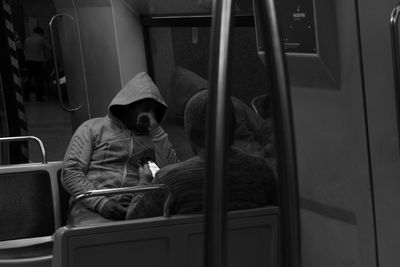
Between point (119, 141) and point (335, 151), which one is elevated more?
point (335, 151)

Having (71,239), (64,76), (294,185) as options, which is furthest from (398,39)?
(64,76)

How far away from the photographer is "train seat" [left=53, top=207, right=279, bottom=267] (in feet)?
8.77

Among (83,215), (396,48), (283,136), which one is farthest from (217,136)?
(83,215)

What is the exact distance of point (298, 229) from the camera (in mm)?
1059

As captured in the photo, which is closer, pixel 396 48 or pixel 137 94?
pixel 396 48

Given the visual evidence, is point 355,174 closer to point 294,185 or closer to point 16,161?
point 294,185

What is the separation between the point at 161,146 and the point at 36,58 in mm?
2165

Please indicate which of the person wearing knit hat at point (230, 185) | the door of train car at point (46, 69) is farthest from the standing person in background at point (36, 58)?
the person wearing knit hat at point (230, 185)

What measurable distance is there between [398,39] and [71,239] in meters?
1.26

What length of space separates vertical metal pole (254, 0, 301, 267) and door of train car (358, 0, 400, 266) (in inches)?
39.6

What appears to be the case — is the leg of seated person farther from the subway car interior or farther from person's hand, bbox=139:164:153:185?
person's hand, bbox=139:164:153:185

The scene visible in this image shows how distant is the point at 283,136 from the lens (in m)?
1.04

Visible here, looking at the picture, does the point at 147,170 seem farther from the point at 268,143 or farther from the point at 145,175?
the point at 268,143

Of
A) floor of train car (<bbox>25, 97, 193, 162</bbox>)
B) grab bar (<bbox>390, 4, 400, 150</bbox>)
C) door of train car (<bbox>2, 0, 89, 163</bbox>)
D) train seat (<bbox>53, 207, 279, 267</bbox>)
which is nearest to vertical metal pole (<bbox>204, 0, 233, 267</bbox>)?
grab bar (<bbox>390, 4, 400, 150</bbox>)
